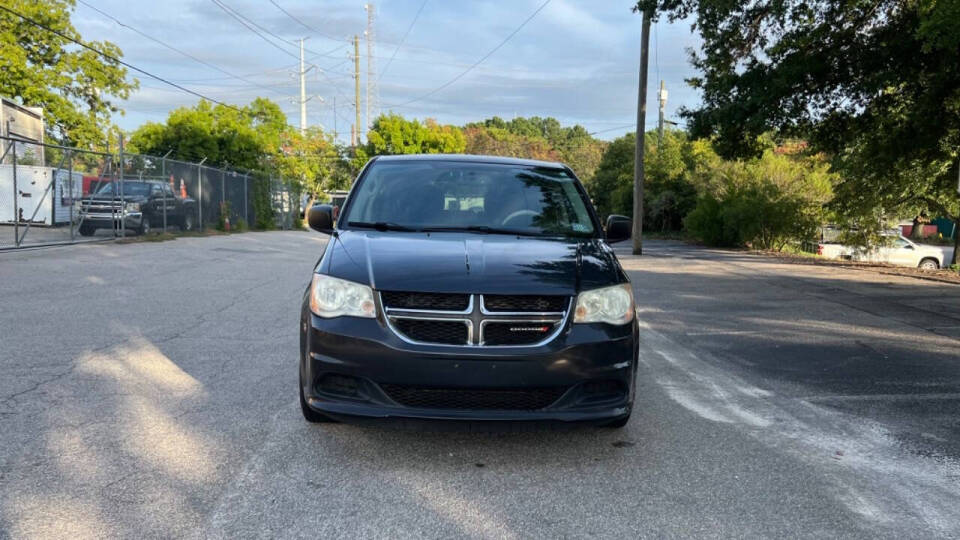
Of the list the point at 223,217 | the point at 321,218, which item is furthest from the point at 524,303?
the point at 223,217

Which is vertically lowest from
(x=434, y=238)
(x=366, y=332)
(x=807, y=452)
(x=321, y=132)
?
(x=807, y=452)

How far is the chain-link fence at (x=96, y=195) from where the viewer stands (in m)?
15.1

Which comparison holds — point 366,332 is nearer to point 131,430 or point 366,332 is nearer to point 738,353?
point 131,430

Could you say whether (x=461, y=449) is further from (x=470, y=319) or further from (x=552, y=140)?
(x=552, y=140)

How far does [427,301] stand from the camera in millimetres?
3809

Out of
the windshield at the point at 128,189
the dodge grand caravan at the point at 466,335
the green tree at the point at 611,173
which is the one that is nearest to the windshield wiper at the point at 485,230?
the dodge grand caravan at the point at 466,335

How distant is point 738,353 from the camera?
292 inches

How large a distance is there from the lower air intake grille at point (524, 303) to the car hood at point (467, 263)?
0.03 metres

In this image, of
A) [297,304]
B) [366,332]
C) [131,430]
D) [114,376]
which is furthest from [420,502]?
[297,304]

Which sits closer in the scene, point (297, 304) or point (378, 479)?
point (378, 479)

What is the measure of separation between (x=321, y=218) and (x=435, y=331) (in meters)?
1.97

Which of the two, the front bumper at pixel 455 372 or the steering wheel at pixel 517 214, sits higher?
the steering wheel at pixel 517 214

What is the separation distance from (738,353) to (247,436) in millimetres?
4991

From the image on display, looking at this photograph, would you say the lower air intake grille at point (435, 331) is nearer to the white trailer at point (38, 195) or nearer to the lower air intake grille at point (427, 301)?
the lower air intake grille at point (427, 301)
